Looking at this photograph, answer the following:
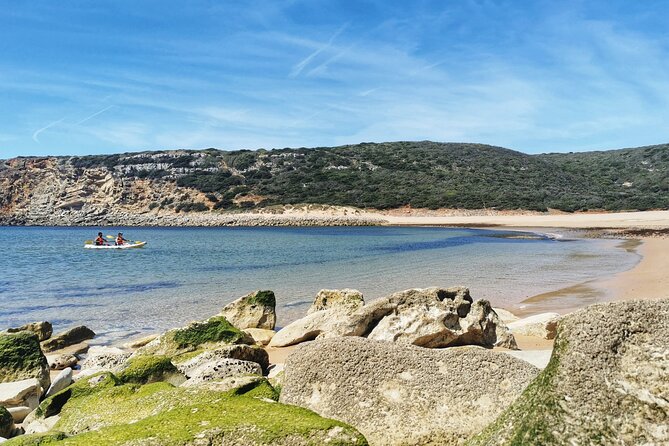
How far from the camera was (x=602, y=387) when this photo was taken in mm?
2475

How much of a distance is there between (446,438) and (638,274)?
19389mm

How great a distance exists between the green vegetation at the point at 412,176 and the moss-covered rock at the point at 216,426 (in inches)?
2970

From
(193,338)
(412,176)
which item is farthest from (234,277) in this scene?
(412,176)

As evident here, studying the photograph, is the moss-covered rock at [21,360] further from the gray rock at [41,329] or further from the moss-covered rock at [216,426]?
the moss-covered rock at [216,426]

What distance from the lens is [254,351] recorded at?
24.8 feet

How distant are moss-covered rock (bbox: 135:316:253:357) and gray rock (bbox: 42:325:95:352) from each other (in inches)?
146

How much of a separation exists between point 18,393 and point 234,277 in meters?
15.3

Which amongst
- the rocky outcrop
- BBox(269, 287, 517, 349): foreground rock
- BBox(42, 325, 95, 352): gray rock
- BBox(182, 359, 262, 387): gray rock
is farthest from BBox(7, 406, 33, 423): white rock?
the rocky outcrop

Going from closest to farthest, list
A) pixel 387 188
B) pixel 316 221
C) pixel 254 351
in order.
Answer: pixel 254 351, pixel 316 221, pixel 387 188

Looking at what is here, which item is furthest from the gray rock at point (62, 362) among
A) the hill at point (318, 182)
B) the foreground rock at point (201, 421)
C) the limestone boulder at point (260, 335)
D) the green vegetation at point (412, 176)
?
the hill at point (318, 182)

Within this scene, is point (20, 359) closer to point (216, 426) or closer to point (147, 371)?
point (147, 371)

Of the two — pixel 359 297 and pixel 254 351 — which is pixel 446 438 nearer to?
pixel 254 351

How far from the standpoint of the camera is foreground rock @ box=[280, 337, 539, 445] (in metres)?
3.75

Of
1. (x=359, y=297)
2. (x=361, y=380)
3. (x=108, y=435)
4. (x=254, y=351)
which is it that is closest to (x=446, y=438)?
(x=361, y=380)
